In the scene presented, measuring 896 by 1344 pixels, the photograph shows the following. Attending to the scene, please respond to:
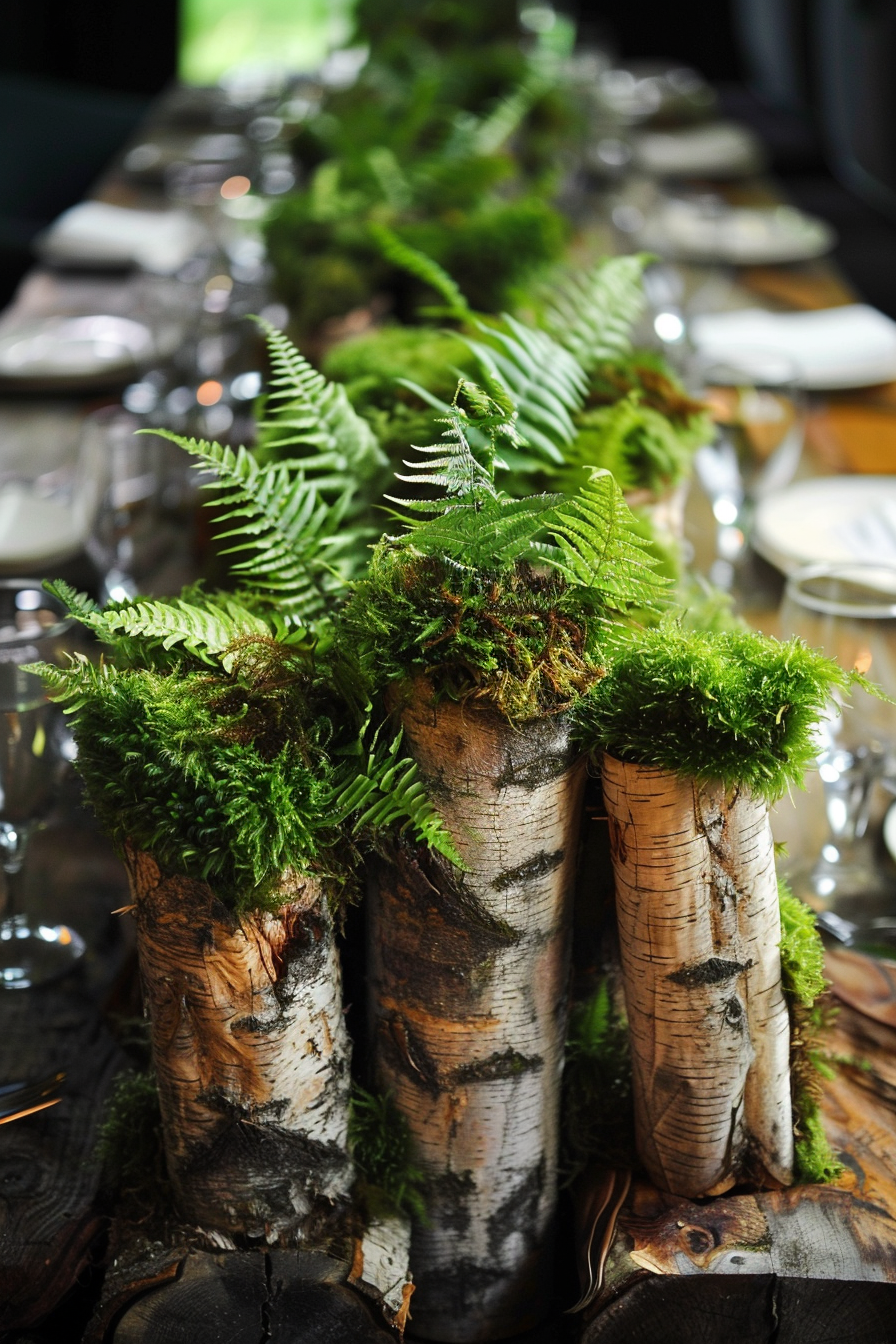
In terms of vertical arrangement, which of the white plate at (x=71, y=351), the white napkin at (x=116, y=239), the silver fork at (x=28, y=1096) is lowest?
the silver fork at (x=28, y=1096)

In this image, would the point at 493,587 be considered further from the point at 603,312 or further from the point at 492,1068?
the point at 603,312

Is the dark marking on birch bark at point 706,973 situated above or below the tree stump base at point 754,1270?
above

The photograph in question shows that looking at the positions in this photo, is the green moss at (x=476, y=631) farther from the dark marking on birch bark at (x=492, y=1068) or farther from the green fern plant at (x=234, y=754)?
the dark marking on birch bark at (x=492, y=1068)

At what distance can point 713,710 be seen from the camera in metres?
0.78

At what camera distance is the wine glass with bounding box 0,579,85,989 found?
1114mm

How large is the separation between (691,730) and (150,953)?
0.39 meters

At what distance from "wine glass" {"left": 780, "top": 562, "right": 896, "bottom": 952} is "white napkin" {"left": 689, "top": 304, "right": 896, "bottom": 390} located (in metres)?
1.14

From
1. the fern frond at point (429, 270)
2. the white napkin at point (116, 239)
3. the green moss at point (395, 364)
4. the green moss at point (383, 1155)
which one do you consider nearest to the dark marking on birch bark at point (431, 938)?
the green moss at point (383, 1155)

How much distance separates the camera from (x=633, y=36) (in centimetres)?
770

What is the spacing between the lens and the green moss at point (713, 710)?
2.59ft

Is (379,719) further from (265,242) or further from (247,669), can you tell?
(265,242)

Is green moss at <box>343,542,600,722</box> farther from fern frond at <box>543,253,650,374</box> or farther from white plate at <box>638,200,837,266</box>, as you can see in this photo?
white plate at <box>638,200,837,266</box>

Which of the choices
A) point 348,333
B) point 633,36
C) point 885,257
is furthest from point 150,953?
point 633,36

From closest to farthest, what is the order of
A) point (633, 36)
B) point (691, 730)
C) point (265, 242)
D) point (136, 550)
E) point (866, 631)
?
1. point (691, 730)
2. point (866, 631)
3. point (136, 550)
4. point (265, 242)
5. point (633, 36)
